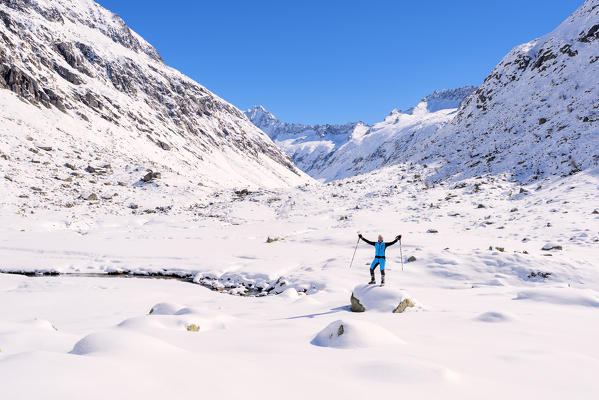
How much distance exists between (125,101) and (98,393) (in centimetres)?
8928

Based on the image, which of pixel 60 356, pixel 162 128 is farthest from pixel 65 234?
pixel 162 128

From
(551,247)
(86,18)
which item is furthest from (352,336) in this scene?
(86,18)

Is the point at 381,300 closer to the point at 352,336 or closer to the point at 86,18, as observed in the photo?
the point at 352,336

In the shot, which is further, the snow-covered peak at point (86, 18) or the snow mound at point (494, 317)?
the snow-covered peak at point (86, 18)

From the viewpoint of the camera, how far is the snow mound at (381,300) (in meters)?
7.34

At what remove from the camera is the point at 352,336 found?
14.5 feet

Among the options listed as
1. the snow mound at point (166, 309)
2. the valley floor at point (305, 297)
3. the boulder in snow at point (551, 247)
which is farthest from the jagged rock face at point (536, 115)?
the snow mound at point (166, 309)

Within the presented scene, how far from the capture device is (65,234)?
1920 cm

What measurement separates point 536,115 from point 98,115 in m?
69.9

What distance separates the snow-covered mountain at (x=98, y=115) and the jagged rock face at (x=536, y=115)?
3301cm

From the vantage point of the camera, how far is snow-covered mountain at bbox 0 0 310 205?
121 ft

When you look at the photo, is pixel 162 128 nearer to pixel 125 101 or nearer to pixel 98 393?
pixel 125 101

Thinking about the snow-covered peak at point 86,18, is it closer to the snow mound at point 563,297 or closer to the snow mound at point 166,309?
the snow mound at point 166,309

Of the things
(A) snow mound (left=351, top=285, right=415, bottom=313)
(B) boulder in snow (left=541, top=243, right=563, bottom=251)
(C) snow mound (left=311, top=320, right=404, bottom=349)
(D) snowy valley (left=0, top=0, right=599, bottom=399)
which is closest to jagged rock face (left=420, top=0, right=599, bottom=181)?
(D) snowy valley (left=0, top=0, right=599, bottom=399)
